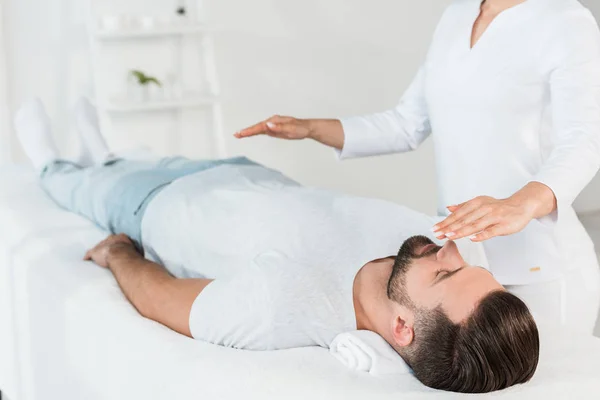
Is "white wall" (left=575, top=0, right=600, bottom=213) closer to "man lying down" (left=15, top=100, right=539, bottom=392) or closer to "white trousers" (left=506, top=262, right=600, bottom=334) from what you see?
"man lying down" (left=15, top=100, right=539, bottom=392)

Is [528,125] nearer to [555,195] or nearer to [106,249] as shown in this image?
[555,195]

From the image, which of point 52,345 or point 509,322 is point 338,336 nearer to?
point 509,322

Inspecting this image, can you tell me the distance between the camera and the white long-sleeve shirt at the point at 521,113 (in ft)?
5.55

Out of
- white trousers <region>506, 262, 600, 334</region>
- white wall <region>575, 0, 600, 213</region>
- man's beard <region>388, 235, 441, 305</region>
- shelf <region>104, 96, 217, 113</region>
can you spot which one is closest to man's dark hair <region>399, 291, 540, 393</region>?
man's beard <region>388, 235, 441, 305</region>

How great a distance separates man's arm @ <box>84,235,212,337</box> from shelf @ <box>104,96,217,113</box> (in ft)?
6.80

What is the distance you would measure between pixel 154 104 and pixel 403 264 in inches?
108

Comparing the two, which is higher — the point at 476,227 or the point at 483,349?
the point at 476,227

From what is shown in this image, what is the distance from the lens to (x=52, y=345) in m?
1.96

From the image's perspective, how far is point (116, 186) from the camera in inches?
99.3

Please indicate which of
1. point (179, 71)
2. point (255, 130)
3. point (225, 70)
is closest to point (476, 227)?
point (255, 130)

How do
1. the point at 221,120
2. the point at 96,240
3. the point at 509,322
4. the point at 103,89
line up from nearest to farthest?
1. the point at 509,322
2. the point at 96,240
3. the point at 103,89
4. the point at 221,120

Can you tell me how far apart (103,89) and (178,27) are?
452 mm

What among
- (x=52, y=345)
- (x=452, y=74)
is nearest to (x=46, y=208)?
(x=52, y=345)

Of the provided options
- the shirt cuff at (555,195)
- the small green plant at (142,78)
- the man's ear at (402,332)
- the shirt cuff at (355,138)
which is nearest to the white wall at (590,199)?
the small green plant at (142,78)
